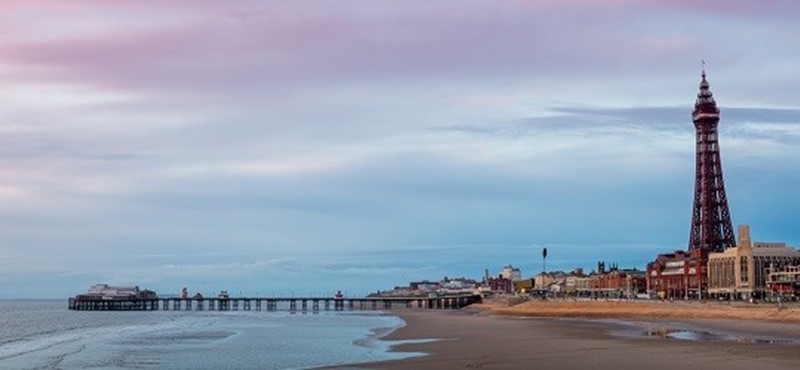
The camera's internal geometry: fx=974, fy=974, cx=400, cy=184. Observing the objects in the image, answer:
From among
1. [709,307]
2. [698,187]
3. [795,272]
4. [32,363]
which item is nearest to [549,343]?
[32,363]

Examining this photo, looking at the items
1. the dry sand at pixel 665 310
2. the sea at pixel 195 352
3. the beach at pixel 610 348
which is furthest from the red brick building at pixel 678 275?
the sea at pixel 195 352

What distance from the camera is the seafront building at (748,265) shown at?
126 meters

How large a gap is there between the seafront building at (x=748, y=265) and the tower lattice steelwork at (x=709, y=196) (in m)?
12.1

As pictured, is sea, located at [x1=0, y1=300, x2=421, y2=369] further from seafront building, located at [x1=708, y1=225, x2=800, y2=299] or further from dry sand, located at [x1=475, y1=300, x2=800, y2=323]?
seafront building, located at [x1=708, y1=225, x2=800, y2=299]

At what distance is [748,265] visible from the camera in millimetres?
128750

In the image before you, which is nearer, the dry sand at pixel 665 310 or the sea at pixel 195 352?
the sea at pixel 195 352

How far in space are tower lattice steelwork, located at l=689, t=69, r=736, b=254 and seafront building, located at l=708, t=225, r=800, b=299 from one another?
39.6 feet

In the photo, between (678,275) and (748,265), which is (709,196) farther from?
(748,265)

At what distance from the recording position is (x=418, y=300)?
187 m

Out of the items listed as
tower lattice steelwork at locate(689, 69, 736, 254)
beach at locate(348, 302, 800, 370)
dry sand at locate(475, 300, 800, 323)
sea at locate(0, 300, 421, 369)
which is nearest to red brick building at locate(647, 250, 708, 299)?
tower lattice steelwork at locate(689, 69, 736, 254)

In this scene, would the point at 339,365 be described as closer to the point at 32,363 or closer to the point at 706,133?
the point at 32,363

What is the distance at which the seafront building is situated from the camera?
413 ft

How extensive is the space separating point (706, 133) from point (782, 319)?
98.7 m

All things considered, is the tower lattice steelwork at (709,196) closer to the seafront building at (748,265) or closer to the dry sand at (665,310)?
the seafront building at (748,265)
